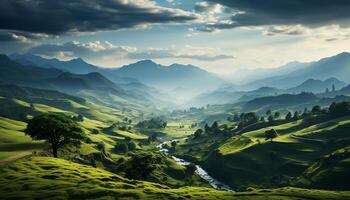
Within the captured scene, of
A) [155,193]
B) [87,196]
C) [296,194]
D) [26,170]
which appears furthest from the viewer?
[296,194]

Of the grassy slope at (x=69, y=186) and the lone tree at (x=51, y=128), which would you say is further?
the lone tree at (x=51, y=128)

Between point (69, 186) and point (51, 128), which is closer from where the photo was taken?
point (69, 186)

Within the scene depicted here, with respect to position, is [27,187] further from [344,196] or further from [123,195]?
[344,196]

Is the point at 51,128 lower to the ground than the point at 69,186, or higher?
higher

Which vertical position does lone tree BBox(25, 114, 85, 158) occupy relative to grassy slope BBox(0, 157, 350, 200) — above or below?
above

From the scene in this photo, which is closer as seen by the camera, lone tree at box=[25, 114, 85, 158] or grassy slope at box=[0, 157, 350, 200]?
grassy slope at box=[0, 157, 350, 200]

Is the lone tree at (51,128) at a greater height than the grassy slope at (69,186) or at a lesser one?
greater

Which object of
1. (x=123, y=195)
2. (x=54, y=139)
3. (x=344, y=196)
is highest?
(x=54, y=139)

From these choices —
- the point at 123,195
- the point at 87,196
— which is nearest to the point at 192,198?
the point at 123,195
